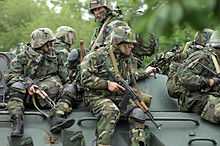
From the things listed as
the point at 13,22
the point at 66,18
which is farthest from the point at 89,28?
the point at 13,22

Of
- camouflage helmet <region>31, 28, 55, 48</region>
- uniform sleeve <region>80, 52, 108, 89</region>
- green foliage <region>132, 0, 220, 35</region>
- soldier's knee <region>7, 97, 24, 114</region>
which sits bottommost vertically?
soldier's knee <region>7, 97, 24, 114</region>

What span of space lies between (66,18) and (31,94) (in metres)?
39.4

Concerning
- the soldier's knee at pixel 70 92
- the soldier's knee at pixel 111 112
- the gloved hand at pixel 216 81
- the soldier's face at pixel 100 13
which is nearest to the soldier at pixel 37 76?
the soldier's knee at pixel 70 92

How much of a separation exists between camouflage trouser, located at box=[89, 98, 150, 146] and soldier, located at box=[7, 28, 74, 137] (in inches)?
14.8

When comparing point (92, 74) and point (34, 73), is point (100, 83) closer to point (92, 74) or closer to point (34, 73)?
point (92, 74)

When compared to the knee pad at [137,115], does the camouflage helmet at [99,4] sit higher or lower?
higher

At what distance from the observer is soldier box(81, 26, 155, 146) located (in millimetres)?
5395

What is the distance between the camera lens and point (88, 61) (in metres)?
5.61

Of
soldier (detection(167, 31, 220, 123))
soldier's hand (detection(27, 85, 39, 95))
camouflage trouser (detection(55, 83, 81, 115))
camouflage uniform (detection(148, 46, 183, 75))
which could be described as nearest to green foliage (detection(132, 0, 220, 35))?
camouflage trouser (detection(55, 83, 81, 115))

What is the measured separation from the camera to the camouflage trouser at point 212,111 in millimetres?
5564

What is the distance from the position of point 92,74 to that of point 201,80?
1158 mm

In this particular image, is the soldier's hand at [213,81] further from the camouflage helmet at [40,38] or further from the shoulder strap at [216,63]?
the camouflage helmet at [40,38]

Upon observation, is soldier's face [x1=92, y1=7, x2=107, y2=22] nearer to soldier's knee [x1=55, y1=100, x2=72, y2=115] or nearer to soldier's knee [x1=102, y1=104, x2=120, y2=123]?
soldier's knee [x1=55, y1=100, x2=72, y2=115]

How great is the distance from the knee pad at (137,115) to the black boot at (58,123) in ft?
1.96
